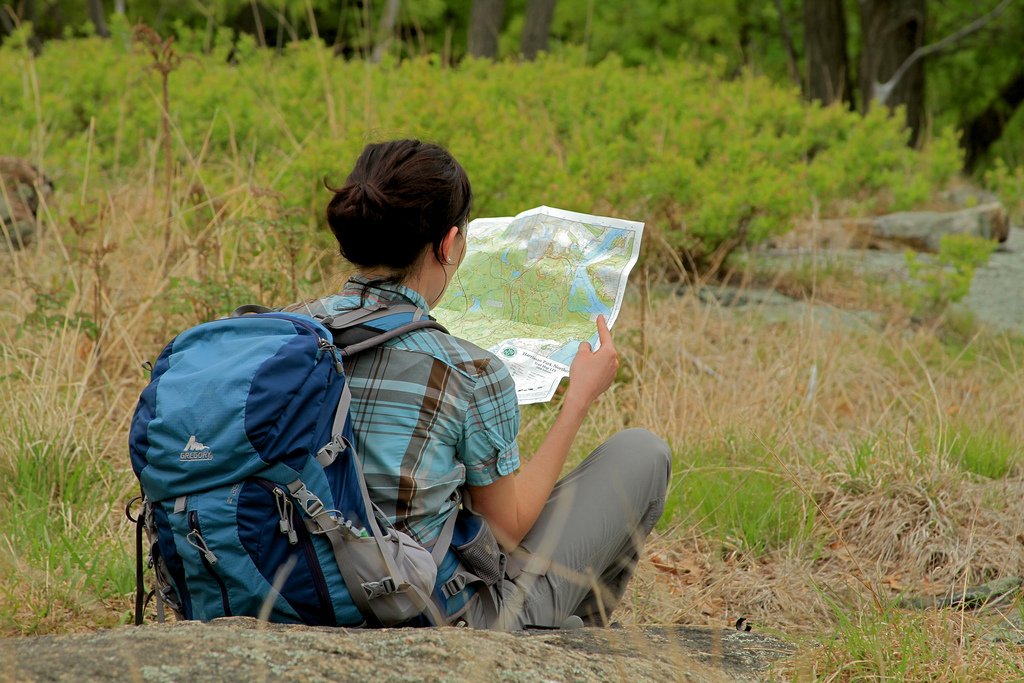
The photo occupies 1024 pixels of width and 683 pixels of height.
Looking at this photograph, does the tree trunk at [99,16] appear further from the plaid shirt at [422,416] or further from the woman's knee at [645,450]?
the plaid shirt at [422,416]

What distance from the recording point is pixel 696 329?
18.1 ft

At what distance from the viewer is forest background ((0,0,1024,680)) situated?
342 cm

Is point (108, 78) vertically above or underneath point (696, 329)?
above

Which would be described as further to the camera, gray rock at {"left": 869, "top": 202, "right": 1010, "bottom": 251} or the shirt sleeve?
gray rock at {"left": 869, "top": 202, "right": 1010, "bottom": 251}

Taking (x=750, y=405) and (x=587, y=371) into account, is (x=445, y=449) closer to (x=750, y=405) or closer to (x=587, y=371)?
(x=587, y=371)

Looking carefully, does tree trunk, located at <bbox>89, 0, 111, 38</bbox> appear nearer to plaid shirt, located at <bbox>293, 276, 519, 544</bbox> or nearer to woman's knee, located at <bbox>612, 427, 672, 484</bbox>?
woman's knee, located at <bbox>612, 427, 672, 484</bbox>

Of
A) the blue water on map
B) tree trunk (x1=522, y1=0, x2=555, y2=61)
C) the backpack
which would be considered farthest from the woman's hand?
tree trunk (x1=522, y1=0, x2=555, y2=61)

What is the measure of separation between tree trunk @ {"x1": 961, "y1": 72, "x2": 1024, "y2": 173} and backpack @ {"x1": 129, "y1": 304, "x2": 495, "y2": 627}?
61.9 feet

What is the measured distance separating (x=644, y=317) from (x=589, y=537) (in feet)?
8.07

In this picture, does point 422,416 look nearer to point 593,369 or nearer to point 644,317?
point 593,369

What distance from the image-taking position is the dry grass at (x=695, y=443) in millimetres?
3160

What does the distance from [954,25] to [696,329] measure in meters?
13.2

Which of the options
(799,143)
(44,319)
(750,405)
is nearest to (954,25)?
(799,143)

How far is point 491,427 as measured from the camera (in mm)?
2152
